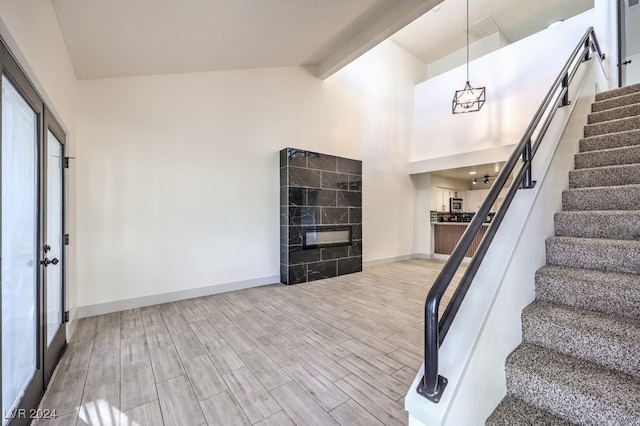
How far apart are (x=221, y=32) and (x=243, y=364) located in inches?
142

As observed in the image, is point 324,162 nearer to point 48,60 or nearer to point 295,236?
point 295,236

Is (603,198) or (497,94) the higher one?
(497,94)

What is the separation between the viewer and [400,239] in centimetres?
721

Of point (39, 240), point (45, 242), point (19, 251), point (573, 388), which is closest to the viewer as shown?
point (573, 388)

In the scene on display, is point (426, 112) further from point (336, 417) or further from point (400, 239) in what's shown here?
point (336, 417)

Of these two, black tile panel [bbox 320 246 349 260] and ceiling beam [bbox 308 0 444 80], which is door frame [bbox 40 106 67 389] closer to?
black tile panel [bbox 320 246 349 260]

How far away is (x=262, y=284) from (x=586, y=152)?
451 cm

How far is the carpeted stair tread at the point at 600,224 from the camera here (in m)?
1.67

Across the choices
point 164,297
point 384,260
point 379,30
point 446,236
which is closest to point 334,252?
point 384,260

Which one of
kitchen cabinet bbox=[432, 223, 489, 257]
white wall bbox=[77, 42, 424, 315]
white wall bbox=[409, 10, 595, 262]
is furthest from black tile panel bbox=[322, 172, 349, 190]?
kitchen cabinet bbox=[432, 223, 489, 257]

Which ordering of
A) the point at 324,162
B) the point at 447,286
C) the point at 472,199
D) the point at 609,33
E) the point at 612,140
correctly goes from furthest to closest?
the point at 472,199 < the point at 324,162 < the point at 609,33 < the point at 612,140 < the point at 447,286

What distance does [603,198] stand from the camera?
1.93 metres

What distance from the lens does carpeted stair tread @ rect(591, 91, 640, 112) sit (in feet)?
9.42

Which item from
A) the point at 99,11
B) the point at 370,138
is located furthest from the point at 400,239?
the point at 99,11
